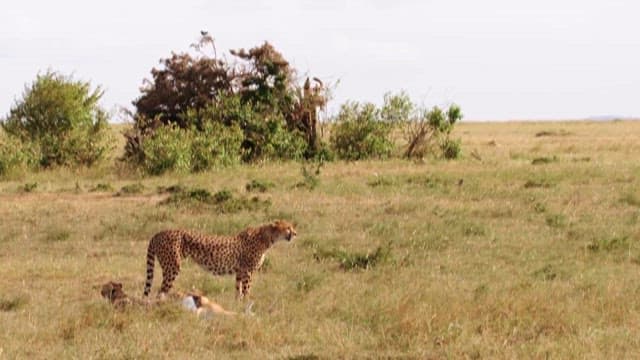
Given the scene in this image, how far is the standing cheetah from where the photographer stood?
1001 centimetres

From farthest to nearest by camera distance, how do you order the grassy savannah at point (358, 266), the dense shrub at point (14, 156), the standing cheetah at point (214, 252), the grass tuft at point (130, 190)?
the dense shrub at point (14, 156) < the grass tuft at point (130, 190) < the standing cheetah at point (214, 252) < the grassy savannah at point (358, 266)

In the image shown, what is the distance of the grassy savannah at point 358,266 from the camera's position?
7.99 metres

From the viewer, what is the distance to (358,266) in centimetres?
1177

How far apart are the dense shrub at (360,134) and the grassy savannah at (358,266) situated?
6242 millimetres

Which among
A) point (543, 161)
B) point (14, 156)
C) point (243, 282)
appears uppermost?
point (14, 156)

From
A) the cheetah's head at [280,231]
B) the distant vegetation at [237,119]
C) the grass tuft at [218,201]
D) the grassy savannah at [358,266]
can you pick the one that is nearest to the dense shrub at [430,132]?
the distant vegetation at [237,119]

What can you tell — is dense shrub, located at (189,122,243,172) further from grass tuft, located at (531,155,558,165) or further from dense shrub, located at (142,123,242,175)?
grass tuft, located at (531,155,558,165)

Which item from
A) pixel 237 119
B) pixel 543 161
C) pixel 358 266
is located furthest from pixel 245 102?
pixel 358 266

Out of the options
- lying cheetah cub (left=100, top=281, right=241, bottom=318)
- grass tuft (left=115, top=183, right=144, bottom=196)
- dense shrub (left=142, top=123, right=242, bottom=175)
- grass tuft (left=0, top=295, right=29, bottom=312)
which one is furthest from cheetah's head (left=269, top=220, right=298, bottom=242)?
dense shrub (left=142, top=123, right=242, bottom=175)

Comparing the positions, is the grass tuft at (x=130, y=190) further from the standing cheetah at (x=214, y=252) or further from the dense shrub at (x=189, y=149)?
the standing cheetah at (x=214, y=252)

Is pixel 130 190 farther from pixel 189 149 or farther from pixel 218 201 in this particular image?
pixel 189 149

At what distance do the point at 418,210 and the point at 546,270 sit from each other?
514 centimetres

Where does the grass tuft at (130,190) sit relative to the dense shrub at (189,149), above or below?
below

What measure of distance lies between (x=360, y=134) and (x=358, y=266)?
57.1ft
